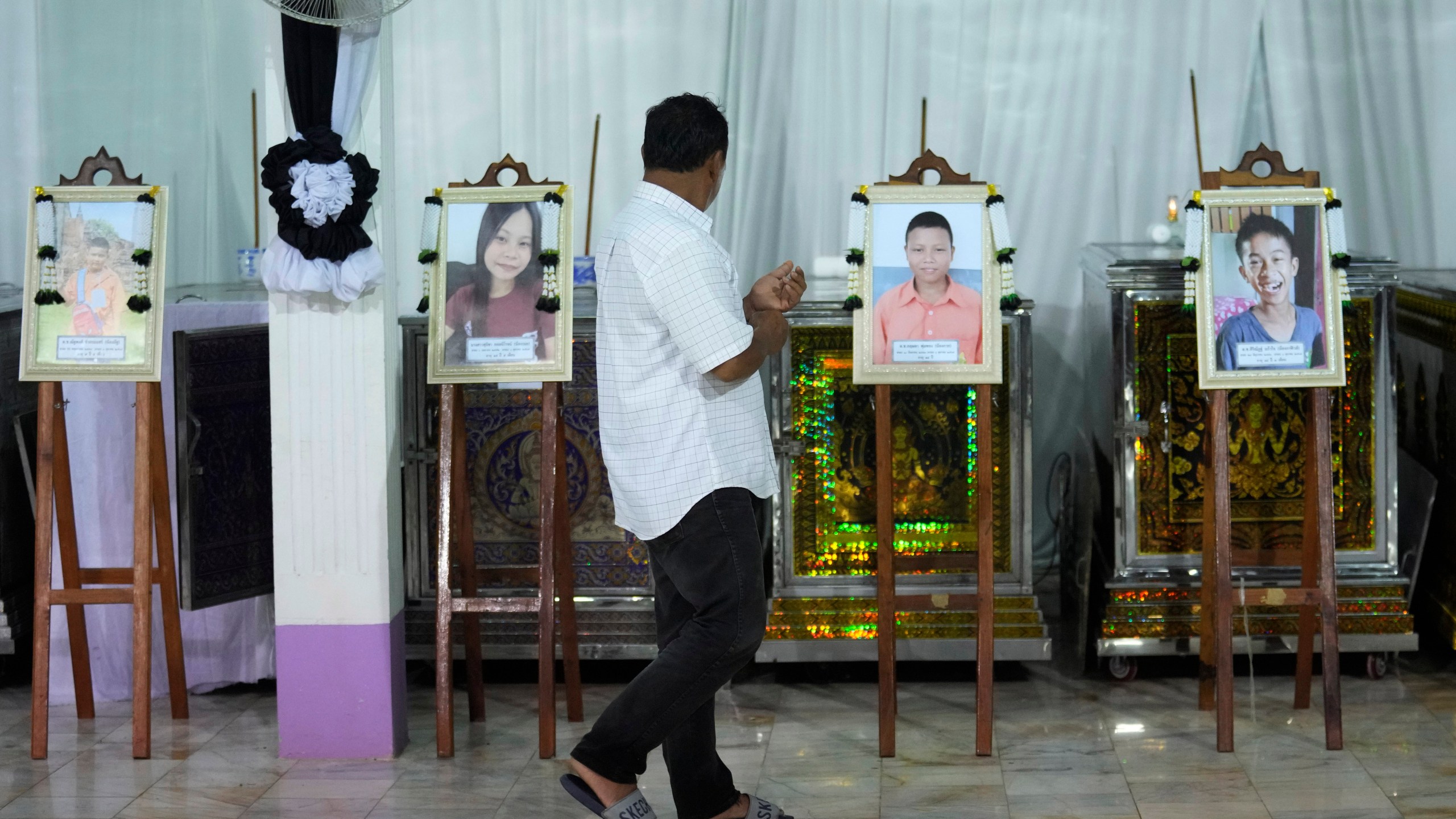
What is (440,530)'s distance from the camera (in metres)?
3.77

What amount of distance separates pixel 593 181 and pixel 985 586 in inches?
74.5

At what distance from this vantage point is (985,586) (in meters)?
3.72

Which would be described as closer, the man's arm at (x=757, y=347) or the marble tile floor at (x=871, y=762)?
the man's arm at (x=757, y=347)

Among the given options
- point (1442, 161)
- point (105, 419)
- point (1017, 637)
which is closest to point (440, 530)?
point (105, 419)

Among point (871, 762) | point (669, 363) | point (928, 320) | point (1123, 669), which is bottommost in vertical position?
point (871, 762)

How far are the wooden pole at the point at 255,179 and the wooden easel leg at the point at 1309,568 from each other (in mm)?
3101

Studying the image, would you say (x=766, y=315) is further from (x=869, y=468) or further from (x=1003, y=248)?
(x=869, y=468)

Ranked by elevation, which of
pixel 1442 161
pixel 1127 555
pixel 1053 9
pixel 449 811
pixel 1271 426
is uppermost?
pixel 1053 9

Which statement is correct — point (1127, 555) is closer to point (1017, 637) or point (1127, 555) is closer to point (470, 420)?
point (1017, 637)

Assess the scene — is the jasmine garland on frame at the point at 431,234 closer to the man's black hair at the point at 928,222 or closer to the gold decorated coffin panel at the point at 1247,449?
the man's black hair at the point at 928,222

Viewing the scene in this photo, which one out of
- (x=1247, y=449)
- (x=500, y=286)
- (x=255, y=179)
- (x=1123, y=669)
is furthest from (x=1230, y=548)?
(x=255, y=179)

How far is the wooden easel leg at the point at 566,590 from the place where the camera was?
3.89m

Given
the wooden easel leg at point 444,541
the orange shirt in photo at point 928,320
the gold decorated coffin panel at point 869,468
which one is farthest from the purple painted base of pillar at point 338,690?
the orange shirt in photo at point 928,320

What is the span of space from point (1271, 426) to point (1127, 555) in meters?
0.53
